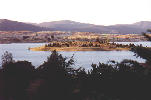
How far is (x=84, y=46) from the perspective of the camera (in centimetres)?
16038

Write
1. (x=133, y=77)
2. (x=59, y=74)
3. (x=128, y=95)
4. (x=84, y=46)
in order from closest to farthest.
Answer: (x=128, y=95)
(x=133, y=77)
(x=59, y=74)
(x=84, y=46)

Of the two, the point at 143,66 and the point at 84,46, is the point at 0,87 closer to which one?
the point at 143,66

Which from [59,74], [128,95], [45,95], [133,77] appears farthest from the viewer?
[59,74]

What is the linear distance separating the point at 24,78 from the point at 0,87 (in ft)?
4.74

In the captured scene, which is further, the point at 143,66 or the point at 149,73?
the point at 143,66

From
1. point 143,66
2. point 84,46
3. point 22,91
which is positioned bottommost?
point 84,46

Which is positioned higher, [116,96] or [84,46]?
[116,96]

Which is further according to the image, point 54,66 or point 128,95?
point 54,66

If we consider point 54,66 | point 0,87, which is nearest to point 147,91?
point 54,66

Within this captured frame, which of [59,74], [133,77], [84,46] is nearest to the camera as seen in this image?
[133,77]

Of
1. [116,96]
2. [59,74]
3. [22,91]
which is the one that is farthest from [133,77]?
[22,91]

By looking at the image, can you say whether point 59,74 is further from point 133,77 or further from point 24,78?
point 133,77

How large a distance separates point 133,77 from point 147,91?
0.95m

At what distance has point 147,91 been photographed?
980 centimetres
